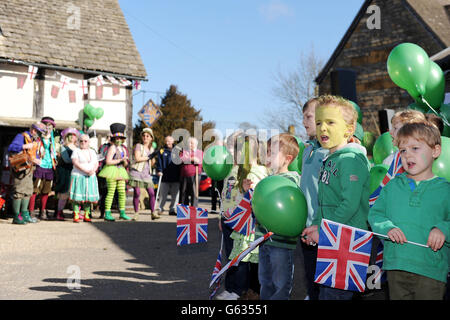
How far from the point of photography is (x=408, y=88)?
4.93 meters

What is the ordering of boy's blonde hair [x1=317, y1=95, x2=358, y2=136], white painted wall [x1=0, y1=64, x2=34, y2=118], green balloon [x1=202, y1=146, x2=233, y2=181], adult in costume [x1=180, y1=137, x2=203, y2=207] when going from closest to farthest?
boy's blonde hair [x1=317, y1=95, x2=358, y2=136]
green balloon [x1=202, y1=146, x2=233, y2=181]
adult in costume [x1=180, y1=137, x2=203, y2=207]
white painted wall [x1=0, y1=64, x2=34, y2=118]

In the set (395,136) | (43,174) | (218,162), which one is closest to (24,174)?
(43,174)

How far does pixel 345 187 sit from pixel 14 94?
1346 cm

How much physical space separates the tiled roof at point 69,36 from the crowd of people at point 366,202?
1247cm

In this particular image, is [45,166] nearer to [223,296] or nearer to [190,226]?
[190,226]

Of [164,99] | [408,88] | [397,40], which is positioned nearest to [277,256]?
[408,88]

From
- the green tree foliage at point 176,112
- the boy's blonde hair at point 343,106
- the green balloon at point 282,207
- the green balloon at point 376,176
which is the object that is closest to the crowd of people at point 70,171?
the green balloon at point 376,176

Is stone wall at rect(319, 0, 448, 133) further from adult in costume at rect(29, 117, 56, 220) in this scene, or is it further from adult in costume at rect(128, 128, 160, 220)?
adult in costume at rect(29, 117, 56, 220)

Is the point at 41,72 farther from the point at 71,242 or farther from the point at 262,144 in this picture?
the point at 262,144

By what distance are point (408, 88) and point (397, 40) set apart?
57.1ft

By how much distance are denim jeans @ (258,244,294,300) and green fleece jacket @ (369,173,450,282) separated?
894mm

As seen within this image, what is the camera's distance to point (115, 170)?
408 inches

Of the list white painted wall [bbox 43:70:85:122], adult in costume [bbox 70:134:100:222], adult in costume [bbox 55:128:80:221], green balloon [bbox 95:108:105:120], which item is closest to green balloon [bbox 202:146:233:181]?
adult in costume [bbox 70:134:100:222]

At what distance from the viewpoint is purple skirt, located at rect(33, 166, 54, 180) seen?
10.2 metres
